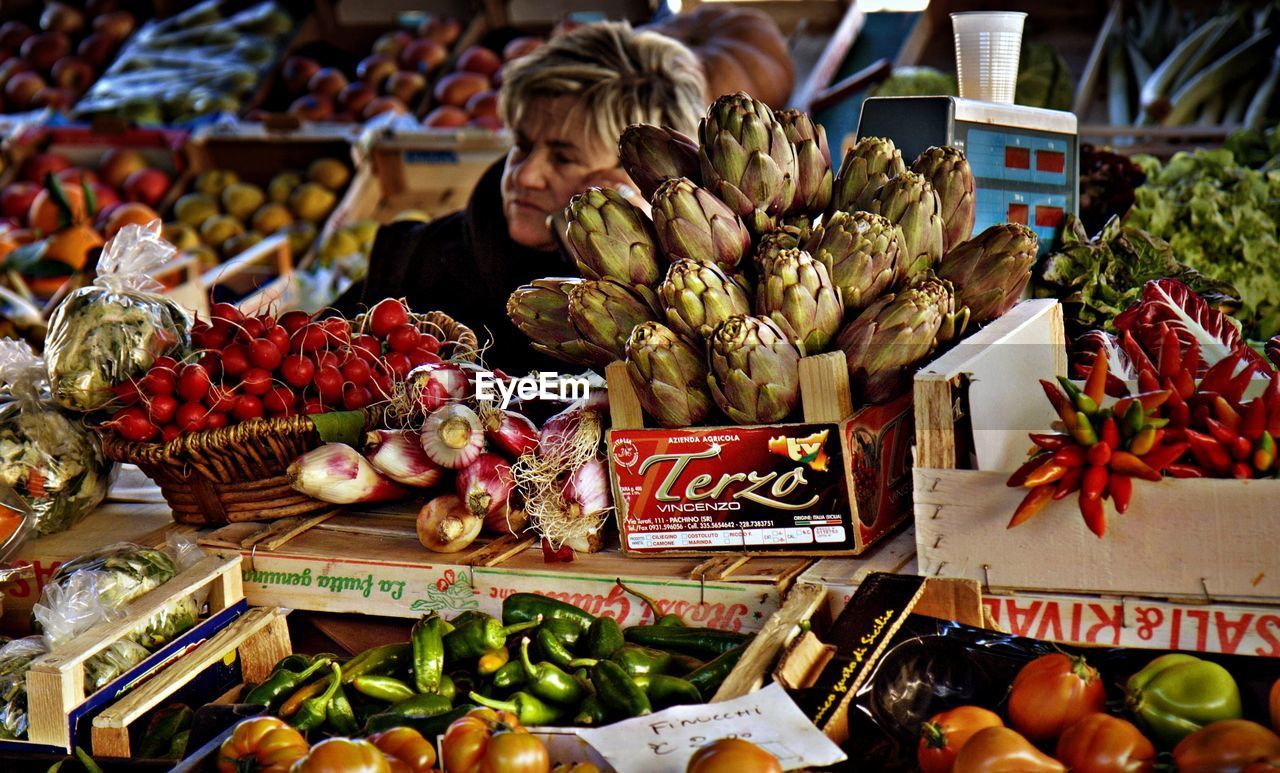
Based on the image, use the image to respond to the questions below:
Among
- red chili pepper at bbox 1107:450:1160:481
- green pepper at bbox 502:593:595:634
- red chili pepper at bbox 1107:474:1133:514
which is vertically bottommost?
green pepper at bbox 502:593:595:634

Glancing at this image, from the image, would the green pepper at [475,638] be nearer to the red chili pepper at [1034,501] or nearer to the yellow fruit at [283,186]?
the red chili pepper at [1034,501]

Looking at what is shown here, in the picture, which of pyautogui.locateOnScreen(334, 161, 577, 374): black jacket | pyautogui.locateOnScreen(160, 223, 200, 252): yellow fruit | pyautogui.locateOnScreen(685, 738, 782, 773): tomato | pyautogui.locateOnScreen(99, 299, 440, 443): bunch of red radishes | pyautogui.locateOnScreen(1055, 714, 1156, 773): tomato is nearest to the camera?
pyautogui.locateOnScreen(685, 738, 782, 773): tomato

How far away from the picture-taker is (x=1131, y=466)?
163 centimetres

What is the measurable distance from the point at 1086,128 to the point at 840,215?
3477 mm

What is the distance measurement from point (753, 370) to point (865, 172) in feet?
1.62

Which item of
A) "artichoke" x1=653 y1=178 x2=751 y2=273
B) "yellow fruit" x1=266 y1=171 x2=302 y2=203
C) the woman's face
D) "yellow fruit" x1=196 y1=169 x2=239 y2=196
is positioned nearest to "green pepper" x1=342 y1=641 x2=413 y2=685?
"artichoke" x1=653 y1=178 x2=751 y2=273

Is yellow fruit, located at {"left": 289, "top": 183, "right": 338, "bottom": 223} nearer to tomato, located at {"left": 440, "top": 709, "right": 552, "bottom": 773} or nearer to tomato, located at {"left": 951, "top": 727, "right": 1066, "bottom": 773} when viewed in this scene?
tomato, located at {"left": 440, "top": 709, "right": 552, "bottom": 773}

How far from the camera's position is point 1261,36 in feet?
17.3

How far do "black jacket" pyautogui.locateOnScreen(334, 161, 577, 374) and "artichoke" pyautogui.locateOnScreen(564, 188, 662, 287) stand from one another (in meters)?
1.45

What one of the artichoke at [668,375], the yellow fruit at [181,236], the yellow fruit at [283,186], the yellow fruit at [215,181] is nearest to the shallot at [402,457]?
the artichoke at [668,375]

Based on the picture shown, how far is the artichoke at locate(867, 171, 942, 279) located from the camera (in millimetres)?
1948

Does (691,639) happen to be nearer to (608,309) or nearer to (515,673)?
(515,673)

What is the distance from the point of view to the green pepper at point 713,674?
5.57 feet

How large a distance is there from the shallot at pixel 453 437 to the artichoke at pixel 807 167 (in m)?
0.70
